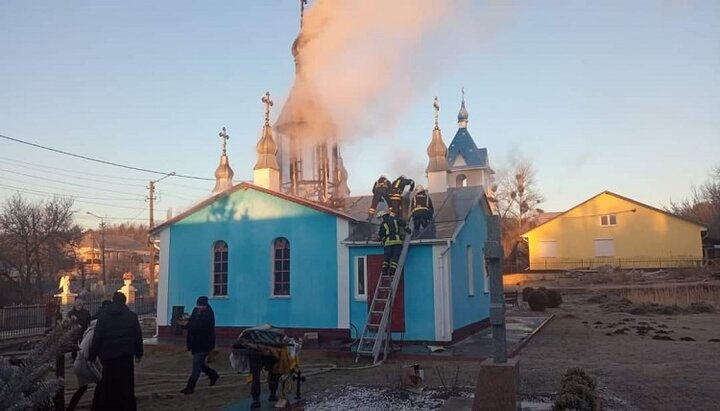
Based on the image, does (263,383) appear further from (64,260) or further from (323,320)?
(64,260)

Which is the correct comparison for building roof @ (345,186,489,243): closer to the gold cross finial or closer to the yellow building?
the gold cross finial

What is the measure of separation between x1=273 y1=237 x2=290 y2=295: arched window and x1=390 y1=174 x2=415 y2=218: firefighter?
359 centimetres

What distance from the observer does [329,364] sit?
1327cm

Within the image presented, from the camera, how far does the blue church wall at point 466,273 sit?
16.3 m

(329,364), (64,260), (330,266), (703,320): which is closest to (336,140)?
(330,266)

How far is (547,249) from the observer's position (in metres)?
53.9

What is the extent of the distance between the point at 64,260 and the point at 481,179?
111 ft

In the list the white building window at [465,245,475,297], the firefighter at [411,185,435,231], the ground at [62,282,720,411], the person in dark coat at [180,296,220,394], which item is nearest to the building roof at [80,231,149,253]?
the ground at [62,282,720,411]

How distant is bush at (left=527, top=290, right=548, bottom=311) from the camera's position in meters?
26.5

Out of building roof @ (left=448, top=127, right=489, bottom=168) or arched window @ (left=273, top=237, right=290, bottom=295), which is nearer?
arched window @ (left=273, top=237, right=290, bottom=295)

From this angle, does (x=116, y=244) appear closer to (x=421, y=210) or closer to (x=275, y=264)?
(x=275, y=264)

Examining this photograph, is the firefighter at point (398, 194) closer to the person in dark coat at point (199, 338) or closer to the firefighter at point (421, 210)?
the firefighter at point (421, 210)

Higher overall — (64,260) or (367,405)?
(64,260)

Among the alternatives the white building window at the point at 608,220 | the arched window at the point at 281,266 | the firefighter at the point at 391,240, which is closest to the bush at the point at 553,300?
the firefighter at the point at 391,240
